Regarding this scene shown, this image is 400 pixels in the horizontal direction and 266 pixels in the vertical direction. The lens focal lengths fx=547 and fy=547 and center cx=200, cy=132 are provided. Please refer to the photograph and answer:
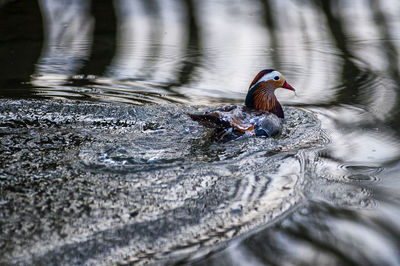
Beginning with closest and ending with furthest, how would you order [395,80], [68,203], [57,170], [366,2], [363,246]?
[363,246]
[68,203]
[57,170]
[395,80]
[366,2]

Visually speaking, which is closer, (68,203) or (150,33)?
(68,203)

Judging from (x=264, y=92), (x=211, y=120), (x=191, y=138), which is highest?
(x=264, y=92)

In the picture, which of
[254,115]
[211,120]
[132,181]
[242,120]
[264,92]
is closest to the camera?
[132,181]

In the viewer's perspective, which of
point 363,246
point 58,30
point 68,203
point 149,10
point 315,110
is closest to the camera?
point 363,246

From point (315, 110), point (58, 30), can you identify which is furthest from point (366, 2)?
point (58, 30)

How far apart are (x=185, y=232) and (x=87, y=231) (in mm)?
488

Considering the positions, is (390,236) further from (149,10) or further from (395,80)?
(149,10)

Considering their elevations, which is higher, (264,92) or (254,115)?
(264,92)

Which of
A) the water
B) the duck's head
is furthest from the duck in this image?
the water

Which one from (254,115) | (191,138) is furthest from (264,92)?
(191,138)

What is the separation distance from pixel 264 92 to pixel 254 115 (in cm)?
29

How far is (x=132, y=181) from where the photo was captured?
10.8 feet

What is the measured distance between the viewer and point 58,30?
6246 millimetres

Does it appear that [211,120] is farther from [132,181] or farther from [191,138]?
[132,181]
